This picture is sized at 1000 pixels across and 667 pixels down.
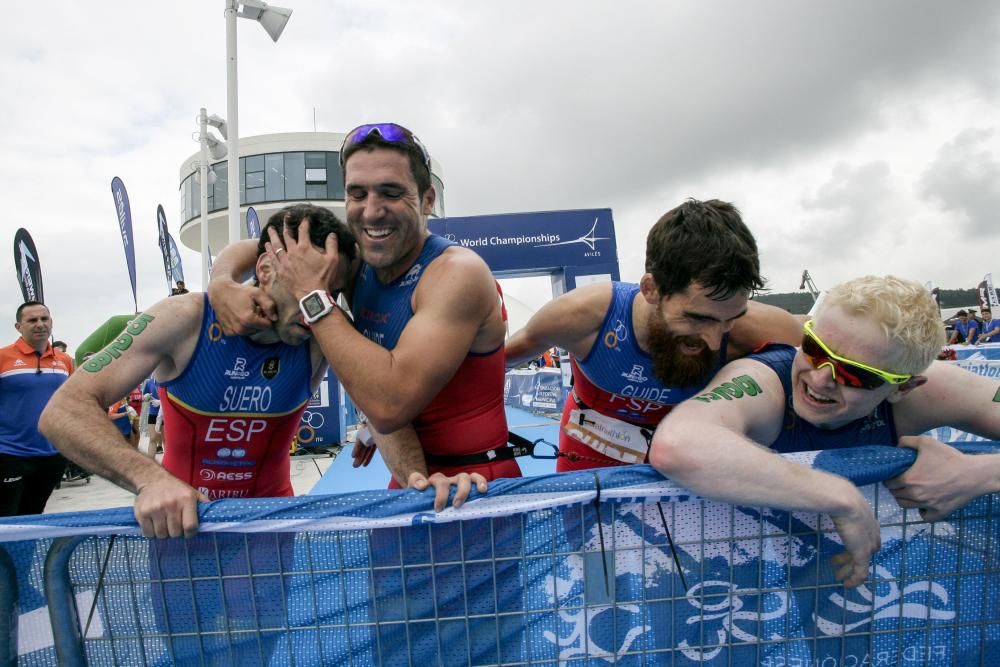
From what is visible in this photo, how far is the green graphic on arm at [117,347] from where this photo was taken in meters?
1.97

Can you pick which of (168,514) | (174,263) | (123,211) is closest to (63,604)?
(168,514)

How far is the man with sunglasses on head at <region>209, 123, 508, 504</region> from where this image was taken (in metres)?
1.78

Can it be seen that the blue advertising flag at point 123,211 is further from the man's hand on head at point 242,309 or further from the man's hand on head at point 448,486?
the man's hand on head at point 448,486

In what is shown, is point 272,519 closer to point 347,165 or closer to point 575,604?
point 575,604


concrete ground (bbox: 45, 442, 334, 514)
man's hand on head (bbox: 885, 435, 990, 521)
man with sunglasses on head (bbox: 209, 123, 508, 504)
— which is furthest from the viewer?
concrete ground (bbox: 45, 442, 334, 514)

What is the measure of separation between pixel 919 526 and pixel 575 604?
2.92 feet

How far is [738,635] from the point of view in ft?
4.99

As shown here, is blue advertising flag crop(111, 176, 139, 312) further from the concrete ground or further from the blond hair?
the blond hair

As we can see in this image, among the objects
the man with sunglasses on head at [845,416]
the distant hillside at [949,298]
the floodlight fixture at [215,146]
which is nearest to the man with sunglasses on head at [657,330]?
the man with sunglasses on head at [845,416]

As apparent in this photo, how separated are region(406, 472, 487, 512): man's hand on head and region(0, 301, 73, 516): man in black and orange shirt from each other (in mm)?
4763

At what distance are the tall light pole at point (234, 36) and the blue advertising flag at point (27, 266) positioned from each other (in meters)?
2.62

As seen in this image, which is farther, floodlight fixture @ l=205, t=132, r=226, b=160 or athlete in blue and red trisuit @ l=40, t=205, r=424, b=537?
floodlight fixture @ l=205, t=132, r=226, b=160

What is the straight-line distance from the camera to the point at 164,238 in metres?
15.1

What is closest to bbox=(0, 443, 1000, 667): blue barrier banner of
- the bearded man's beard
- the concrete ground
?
the bearded man's beard
